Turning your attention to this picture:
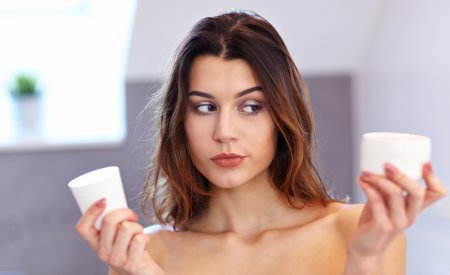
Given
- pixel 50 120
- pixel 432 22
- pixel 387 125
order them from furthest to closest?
1. pixel 50 120
2. pixel 387 125
3. pixel 432 22

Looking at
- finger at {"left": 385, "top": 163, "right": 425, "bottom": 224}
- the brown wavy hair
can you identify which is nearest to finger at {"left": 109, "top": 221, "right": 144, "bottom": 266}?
the brown wavy hair

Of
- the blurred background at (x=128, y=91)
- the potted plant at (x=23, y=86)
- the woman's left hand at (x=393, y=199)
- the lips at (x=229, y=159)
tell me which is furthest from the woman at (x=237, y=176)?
the potted plant at (x=23, y=86)

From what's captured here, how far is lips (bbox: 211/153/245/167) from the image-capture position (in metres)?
1.56

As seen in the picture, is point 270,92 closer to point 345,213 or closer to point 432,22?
point 345,213

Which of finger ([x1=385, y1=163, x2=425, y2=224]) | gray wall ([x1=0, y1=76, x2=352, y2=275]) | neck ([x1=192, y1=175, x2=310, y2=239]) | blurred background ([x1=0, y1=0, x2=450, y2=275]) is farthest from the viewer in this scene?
gray wall ([x1=0, y1=76, x2=352, y2=275])

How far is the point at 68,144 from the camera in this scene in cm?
290

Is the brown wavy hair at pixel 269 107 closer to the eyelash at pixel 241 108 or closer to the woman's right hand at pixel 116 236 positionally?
the eyelash at pixel 241 108

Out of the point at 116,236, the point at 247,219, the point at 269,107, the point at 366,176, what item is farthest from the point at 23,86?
Result: the point at 366,176

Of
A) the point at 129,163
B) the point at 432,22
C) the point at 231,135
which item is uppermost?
the point at 432,22

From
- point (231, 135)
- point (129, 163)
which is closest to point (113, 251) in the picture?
point (231, 135)

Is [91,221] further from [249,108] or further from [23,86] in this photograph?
[23,86]

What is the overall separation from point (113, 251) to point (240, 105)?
41 cm

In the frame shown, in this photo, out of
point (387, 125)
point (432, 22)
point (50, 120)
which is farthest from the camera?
point (50, 120)

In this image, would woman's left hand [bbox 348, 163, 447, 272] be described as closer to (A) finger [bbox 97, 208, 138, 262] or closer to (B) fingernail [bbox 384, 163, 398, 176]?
(B) fingernail [bbox 384, 163, 398, 176]
